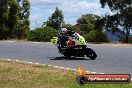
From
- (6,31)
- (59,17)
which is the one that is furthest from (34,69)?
(59,17)

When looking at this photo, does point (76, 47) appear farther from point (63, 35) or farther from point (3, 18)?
point (3, 18)

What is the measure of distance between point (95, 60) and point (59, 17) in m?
35.4

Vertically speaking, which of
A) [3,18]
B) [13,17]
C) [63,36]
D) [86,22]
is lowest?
[63,36]

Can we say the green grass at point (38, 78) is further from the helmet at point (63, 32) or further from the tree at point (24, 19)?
the tree at point (24, 19)

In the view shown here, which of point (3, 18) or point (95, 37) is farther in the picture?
point (3, 18)

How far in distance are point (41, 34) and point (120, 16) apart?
33.3 ft

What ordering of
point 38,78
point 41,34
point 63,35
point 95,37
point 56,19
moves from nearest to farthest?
point 38,78
point 63,35
point 41,34
point 95,37
point 56,19

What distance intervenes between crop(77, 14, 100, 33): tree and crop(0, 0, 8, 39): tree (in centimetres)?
1450

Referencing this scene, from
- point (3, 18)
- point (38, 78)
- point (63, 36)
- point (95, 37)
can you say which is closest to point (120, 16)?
point (95, 37)

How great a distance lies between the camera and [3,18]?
144 feet

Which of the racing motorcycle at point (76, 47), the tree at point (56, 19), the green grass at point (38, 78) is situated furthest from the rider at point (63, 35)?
the tree at point (56, 19)

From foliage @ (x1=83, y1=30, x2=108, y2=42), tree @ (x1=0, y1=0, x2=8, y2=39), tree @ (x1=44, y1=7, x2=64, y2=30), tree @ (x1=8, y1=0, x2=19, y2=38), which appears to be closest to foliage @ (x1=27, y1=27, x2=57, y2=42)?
foliage @ (x1=83, y1=30, x2=108, y2=42)

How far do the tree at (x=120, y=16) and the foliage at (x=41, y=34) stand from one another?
8.32 m

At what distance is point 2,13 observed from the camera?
43.8 metres
